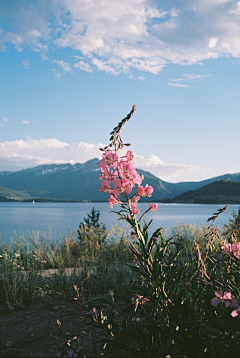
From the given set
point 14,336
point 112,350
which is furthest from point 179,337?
point 14,336

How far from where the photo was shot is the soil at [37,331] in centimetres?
244

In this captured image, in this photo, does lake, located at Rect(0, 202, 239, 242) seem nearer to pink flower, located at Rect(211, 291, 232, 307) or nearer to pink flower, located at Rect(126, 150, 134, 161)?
pink flower, located at Rect(126, 150, 134, 161)

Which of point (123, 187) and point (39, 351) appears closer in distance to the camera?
point (123, 187)

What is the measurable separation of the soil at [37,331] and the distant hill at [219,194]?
86.7m

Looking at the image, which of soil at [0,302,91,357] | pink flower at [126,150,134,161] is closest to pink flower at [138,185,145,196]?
pink flower at [126,150,134,161]

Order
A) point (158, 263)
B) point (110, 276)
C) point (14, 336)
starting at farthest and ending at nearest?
point (110, 276)
point (14, 336)
point (158, 263)

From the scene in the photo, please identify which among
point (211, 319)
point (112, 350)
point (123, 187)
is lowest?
point (112, 350)

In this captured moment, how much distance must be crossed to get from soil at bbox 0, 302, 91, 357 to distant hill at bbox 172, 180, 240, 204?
86731 millimetres

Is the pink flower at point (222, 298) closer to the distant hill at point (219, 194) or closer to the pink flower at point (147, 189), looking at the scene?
the pink flower at point (147, 189)

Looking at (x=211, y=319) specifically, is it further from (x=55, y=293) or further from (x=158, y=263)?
(x=55, y=293)

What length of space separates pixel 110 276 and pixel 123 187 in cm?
311

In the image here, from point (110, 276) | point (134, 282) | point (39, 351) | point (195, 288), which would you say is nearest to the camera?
point (195, 288)

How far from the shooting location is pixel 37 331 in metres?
2.81

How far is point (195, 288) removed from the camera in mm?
2047
